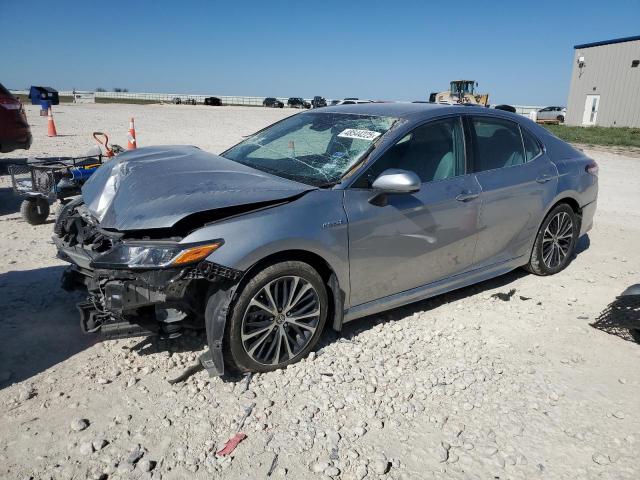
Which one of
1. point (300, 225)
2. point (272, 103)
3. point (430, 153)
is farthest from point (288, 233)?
point (272, 103)

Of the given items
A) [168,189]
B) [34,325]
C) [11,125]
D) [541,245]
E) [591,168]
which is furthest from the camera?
[11,125]

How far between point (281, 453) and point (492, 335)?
211 cm

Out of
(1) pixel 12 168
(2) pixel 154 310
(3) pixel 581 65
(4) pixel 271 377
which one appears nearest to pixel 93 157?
(1) pixel 12 168

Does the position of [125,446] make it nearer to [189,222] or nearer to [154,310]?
[154,310]

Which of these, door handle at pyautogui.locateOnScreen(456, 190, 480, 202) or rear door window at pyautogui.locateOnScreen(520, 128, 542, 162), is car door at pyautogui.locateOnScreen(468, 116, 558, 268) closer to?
rear door window at pyautogui.locateOnScreen(520, 128, 542, 162)

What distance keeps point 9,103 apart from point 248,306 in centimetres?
777

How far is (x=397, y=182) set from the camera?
3348 mm

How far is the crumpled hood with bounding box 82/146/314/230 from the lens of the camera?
3066mm

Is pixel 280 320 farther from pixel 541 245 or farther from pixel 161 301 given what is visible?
pixel 541 245

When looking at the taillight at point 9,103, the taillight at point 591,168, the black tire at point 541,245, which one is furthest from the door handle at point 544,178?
the taillight at point 9,103

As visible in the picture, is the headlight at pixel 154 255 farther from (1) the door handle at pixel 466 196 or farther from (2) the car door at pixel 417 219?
(1) the door handle at pixel 466 196

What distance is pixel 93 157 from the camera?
6469mm

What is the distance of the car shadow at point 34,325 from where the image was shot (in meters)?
3.39

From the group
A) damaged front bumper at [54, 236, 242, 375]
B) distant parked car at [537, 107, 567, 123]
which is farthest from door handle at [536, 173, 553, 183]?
distant parked car at [537, 107, 567, 123]
